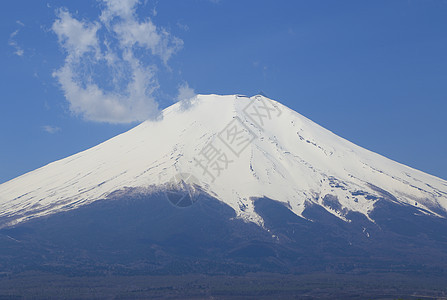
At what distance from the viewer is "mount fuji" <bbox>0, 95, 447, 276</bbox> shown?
134750 millimetres

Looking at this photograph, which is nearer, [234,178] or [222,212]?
[222,212]

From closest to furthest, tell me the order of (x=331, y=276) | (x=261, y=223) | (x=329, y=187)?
(x=331, y=276), (x=261, y=223), (x=329, y=187)

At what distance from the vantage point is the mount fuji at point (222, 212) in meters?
135

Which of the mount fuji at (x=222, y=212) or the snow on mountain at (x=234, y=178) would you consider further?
the snow on mountain at (x=234, y=178)

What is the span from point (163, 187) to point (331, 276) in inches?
2366

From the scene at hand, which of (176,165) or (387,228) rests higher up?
(176,165)

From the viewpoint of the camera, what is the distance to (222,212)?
156875 millimetres

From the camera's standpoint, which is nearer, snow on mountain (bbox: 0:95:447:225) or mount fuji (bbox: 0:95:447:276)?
mount fuji (bbox: 0:95:447:276)

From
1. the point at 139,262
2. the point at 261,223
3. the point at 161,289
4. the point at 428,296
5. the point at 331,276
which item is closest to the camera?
the point at 428,296

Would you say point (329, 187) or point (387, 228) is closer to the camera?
point (387, 228)

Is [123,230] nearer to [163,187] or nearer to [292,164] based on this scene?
[163,187]

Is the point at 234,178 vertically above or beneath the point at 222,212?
above

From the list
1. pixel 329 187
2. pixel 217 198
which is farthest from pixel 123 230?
pixel 329 187

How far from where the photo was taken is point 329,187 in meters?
176
